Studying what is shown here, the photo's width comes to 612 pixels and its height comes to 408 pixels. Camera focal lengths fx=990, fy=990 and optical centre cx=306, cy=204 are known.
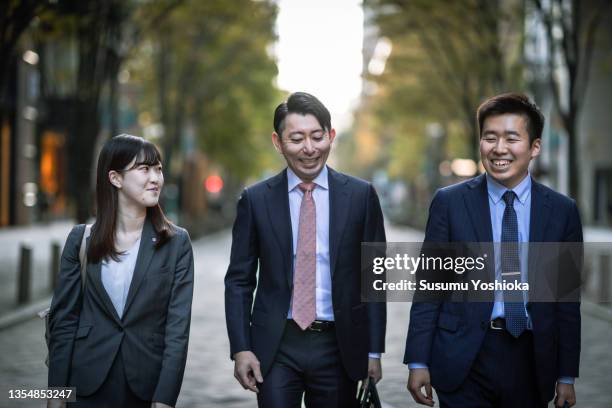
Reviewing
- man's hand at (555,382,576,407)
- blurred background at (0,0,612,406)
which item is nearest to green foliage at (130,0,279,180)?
blurred background at (0,0,612,406)

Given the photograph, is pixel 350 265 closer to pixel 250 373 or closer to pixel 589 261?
pixel 250 373

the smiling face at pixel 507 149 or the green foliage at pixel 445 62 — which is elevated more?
the green foliage at pixel 445 62

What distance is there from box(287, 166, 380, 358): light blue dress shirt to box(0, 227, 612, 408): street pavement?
3334 millimetres

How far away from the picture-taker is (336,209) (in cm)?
418

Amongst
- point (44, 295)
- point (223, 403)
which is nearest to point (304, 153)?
point (223, 403)

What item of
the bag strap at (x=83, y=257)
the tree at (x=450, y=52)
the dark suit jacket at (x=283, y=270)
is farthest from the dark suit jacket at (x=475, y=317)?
the tree at (x=450, y=52)

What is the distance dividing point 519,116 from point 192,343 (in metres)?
7.17

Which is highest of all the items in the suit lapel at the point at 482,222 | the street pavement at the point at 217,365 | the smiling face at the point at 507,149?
the smiling face at the point at 507,149

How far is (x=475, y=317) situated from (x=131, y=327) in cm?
131

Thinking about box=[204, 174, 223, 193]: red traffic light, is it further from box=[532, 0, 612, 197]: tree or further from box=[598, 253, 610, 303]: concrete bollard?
box=[598, 253, 610, 303]: concrete bollard

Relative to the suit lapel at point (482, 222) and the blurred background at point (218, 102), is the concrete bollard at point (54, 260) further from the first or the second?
the suit lapel at point (482, 222)

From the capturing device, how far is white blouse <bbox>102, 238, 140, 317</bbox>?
3.84m

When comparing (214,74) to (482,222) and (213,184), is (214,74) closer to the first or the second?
(213,184)

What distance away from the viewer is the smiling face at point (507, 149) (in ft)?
12.6
